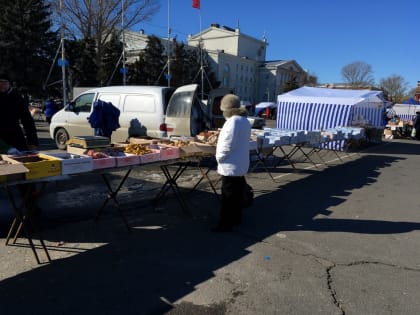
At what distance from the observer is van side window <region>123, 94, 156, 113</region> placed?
28.5 ft

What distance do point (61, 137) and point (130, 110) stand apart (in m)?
3.20

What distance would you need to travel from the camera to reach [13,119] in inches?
186

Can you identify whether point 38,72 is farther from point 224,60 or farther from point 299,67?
point 299,67

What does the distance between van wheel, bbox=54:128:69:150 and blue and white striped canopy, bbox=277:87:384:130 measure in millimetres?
9589

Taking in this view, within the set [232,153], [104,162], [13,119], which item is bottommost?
[104,162]

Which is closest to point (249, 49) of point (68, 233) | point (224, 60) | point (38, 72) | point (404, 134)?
point (224, 60)

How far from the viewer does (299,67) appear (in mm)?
89188

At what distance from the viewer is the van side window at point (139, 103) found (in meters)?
8.67

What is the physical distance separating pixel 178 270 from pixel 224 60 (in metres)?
66.6

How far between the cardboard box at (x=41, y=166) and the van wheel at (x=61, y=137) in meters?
7.17

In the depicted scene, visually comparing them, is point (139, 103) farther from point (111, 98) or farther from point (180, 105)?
point (180, 105)

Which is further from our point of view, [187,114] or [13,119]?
[187,114]

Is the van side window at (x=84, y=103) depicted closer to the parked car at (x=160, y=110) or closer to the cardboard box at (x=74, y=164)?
the parked car at (x=160, y=110)

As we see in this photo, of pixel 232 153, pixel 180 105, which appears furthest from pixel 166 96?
pixel 232 153
